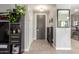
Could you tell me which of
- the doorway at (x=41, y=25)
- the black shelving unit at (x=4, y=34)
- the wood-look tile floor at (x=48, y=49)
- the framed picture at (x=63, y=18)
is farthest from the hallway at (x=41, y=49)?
the doorway at (x=41, y=25)

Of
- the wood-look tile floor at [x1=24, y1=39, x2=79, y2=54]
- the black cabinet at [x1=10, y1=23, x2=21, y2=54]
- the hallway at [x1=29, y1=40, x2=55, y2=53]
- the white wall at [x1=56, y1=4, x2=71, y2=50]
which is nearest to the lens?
the wood-look tile floor at [x1=24, y1=39, x2=79, y2=54]

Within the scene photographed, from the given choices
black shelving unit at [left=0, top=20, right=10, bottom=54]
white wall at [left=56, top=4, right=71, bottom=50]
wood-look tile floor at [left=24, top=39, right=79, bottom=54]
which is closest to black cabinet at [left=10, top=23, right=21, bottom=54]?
black shelving unit at [left=0, top=20, right=10, bottom=54]

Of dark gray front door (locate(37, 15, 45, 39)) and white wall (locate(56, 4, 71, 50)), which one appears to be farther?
dark gray front door (locate(37, 15, 45, 39))

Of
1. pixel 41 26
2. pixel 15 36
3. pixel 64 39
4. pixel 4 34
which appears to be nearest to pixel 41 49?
pixel 64 39

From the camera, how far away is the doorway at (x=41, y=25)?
1050 cm

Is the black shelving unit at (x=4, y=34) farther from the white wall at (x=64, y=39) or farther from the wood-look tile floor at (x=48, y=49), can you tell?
the white wall at (x=64, y=39)

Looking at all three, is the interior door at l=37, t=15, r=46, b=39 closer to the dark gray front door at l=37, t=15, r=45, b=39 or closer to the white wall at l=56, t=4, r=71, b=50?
the dark gray front door at l=37, t=15, r=45, b=39

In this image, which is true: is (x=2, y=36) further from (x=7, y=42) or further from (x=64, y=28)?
(x=64, y=28)

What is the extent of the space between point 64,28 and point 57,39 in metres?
0.52

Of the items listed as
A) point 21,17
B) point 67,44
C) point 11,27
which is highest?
point 21,17

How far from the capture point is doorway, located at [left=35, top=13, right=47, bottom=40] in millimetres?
10500
